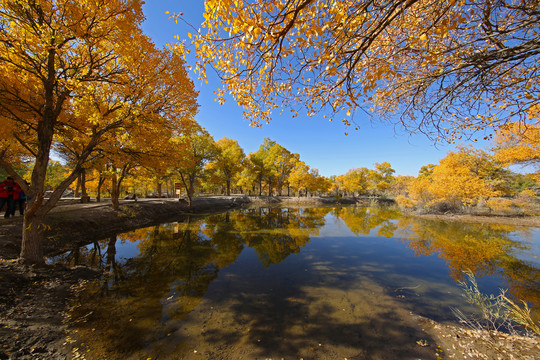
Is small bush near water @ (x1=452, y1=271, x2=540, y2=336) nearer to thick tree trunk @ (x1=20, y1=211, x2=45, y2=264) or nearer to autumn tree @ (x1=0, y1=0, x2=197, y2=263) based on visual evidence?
autumn tree @ (x1=0, y1=0, x2=197, y2=263)

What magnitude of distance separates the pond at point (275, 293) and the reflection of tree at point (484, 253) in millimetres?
63

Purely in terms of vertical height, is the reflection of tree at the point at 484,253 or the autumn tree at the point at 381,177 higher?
the autumn tree at the point at 381,177

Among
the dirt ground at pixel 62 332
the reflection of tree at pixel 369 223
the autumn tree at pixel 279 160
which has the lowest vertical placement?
the reflection of tree at pixel 369 223

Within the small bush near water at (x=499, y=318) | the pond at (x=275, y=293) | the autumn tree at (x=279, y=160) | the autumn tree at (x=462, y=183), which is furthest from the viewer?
the autumn tree at (x=279, y=160)

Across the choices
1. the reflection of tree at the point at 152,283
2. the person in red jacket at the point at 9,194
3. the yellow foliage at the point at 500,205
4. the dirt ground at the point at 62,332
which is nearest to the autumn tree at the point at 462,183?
the yellow foliage at the point at 500,205

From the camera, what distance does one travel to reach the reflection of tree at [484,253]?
562cm

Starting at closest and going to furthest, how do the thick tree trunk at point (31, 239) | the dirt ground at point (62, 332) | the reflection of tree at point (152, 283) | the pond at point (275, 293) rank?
the dirt ground at point (62, 332), the pond at point (275, 293), the reflection of tree at point (152, 283), the thick tree trunk at point (31, 239)

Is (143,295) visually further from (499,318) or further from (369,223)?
(369,223)

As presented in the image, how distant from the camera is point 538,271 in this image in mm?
6477

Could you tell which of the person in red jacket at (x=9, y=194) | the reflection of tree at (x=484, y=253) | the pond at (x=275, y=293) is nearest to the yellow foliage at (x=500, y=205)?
the reflection of tree at (x=484, y=253)

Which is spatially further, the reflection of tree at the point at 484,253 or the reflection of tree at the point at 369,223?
the reflection of tree at the point at 369,223

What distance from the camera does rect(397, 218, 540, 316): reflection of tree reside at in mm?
5625

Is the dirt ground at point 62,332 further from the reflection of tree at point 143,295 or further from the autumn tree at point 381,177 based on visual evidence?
the autumn tree at point 381,177

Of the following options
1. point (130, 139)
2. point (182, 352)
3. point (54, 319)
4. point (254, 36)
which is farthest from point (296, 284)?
point (130, 139)
